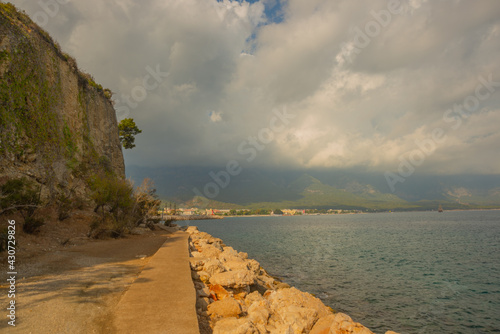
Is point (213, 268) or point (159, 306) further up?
point (159, 306)

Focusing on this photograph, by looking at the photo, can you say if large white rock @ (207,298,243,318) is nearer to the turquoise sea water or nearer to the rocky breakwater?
the rocky breakwater

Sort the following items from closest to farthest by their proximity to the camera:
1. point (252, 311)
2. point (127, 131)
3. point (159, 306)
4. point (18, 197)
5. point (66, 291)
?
point (159, 306) → point (66, 291) → point (252, 311) → point (18, 197) → point (127, 131)

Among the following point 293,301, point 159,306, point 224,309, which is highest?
point 159,306

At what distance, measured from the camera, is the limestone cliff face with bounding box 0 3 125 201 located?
16.6 metres

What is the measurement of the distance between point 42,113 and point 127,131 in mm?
26488

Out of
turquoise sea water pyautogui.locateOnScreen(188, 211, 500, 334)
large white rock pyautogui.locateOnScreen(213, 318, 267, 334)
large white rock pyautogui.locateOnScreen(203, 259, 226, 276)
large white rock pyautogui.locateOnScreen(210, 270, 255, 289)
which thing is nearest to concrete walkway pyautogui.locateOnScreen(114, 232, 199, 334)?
large white rock pyautogui.locateOnScreen(213, 318, 267, 334)

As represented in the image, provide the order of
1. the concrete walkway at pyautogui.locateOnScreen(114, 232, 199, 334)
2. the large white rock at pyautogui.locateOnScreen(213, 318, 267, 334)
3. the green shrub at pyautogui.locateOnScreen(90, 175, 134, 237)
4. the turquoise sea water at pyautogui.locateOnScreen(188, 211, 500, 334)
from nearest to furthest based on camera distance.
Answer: the concrete walkway at pyautogui.locateOnScreen(114, 232, 199, 334), the large white rock at pyautogui.locateOnScreen(213, 318, 267, 334), the turquoise sea water at pyautogui.locateOnScreen(188, 211, 500, 334), the green shrub at pyautogui.locateOnScreen(90, 175, 134, 237)

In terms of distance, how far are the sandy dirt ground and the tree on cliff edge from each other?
3687 cm

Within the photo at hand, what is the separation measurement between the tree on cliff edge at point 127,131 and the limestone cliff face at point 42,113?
47.4ft

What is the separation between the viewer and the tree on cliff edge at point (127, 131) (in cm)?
4494

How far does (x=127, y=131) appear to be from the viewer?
4556cm

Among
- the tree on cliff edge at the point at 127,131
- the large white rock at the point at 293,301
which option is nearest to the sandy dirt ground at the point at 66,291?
the large white rock at the point at 293,301

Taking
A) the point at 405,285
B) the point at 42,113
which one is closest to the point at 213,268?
the point at 405,285

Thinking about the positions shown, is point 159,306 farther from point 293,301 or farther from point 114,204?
point 114,204
